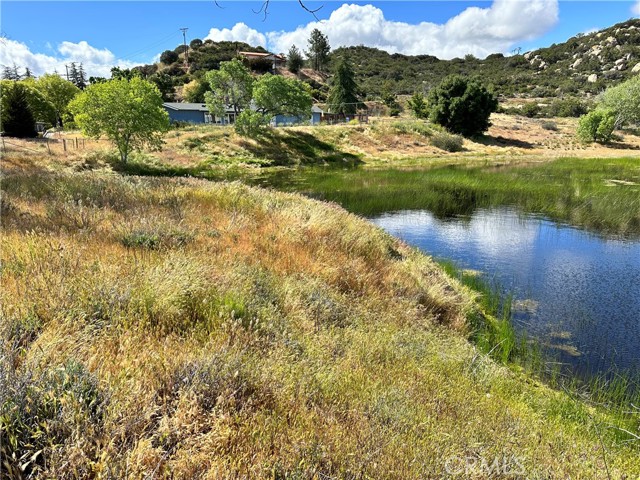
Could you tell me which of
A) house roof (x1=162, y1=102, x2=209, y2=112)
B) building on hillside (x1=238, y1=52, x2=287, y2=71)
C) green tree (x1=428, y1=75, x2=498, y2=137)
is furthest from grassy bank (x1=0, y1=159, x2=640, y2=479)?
building on hillside (x1=238, y1=52, x2=287, y2=71)

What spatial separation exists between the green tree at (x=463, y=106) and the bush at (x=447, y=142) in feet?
19.2

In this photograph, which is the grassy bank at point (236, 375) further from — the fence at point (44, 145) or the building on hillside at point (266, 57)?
the building on hillside at point (266, 57)

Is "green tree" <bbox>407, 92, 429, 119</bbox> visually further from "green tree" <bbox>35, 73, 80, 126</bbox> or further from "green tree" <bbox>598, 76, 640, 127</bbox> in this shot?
"green tree" <bbox>35, 73, 80, 126</bbox>

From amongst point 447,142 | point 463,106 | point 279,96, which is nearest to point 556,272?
point 279,96

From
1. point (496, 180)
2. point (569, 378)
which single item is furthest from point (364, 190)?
point (569, 378)

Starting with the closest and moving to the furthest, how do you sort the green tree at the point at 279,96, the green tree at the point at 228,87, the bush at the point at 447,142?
the green tree at the point at 228,87
the green tree at the point at 279,96
the bush at the point at 447,142

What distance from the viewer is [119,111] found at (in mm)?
32312

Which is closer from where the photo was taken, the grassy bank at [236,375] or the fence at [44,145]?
the grassy bank at [236,375]

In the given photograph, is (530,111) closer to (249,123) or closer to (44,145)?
(249,123)

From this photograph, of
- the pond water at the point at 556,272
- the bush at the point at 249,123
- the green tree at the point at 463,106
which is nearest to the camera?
the pond water at the point at 556,272

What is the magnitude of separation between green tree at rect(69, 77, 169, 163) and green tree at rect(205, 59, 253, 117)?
17.8m

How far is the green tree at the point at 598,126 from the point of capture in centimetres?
5722

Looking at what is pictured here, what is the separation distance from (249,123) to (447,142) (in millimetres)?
29518

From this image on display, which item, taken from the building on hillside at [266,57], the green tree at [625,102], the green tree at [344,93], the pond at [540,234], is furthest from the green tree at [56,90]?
the green tree at [625,102]
